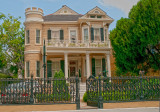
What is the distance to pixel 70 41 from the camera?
22.5 metres

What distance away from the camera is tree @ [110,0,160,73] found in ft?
52.6

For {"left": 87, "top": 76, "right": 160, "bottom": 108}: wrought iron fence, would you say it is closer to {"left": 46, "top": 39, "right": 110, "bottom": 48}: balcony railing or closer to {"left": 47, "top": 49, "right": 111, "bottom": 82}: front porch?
{"left": 46, "top": 39, "right": 110, "bottom": 48}: balcony railing

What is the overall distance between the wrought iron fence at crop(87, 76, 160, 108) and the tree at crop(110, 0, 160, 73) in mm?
6664

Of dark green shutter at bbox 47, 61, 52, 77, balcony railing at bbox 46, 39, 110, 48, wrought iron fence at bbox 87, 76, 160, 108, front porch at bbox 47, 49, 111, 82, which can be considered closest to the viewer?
wrought iron fence at bbox 87, 76, 160, 108

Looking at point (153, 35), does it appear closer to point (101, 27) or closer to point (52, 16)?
point (101, 27)

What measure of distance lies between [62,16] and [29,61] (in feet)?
26.2

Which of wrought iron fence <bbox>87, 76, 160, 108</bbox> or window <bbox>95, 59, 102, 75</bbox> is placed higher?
window <bbox>95, 59, 102, 75</bbox>

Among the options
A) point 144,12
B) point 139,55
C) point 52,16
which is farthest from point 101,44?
Result: point 52,16

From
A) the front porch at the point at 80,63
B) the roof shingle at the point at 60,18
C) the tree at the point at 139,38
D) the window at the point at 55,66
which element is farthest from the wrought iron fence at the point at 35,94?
the roof shingle at the point at 60,18

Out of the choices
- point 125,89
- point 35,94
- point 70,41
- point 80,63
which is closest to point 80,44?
point 70,41

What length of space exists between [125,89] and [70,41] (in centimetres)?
1334

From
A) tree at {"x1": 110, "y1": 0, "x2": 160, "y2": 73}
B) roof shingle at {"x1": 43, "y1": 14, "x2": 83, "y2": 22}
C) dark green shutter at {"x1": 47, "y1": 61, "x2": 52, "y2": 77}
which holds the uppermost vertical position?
roof shingle at {"x1": 43, "y1": 14, "x2": 83, "y2": 22}

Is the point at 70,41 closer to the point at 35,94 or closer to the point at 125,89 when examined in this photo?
the point at 125,89

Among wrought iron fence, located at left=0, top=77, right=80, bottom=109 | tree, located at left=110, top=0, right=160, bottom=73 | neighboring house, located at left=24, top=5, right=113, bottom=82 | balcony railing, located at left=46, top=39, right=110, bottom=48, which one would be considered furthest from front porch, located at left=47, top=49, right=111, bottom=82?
wrought iron fence, located at left=0, top=77, right=80, bottom=109
